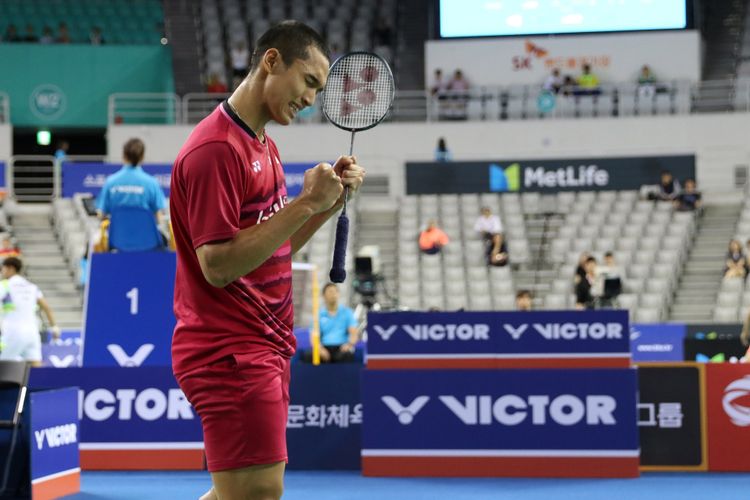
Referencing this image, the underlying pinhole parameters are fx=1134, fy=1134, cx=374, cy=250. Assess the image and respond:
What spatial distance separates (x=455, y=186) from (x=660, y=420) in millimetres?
12108

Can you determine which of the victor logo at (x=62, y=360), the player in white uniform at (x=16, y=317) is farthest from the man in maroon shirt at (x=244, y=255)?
the victor logo at (x=62, y=360)

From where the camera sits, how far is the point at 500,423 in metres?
7.47

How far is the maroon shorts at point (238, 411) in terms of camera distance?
288 centimetres

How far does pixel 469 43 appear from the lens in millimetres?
22781

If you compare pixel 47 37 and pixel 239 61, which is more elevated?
pixel 47 37

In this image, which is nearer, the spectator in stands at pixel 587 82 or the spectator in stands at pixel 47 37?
the spectator in stands at pixel 587 82

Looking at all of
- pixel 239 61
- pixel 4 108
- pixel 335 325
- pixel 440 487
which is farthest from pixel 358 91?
pixel 4 108

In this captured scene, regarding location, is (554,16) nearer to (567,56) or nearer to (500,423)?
(567,56)

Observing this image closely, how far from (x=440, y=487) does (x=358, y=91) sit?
369 centimetres

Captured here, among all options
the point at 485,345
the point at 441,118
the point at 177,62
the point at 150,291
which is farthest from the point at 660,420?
the point at 177,62

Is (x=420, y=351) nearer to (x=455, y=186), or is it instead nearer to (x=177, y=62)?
(x=455, y=186)

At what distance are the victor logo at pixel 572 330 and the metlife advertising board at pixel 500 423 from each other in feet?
0.81

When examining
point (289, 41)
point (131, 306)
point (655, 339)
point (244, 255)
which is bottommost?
point (655, 339)

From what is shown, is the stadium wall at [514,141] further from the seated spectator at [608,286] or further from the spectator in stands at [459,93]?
the seated spectator at [608,286]
